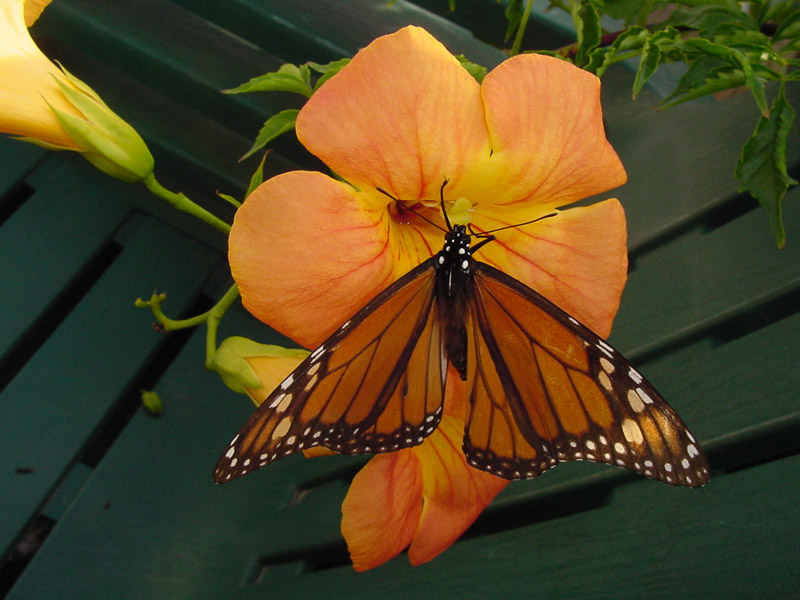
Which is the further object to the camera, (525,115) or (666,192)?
(666,192)

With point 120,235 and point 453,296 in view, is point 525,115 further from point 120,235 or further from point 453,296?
point 120,235

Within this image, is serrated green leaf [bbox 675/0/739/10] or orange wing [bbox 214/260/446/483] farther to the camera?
serrated green leaf [bbox 675/0/739/10]

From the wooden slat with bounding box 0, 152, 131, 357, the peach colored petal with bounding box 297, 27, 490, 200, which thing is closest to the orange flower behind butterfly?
the peach colored petal with bounding box 297, 27, 490, 200

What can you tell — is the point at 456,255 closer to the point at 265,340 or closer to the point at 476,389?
the point at 476,389

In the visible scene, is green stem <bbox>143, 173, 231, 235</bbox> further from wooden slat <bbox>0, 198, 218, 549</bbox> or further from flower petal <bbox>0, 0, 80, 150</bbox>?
wooden slat <bbox>0, 198, 218, 549</bbox>

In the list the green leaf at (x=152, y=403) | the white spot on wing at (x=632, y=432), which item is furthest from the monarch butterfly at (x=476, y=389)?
the green leaf at (x=152, y=403)

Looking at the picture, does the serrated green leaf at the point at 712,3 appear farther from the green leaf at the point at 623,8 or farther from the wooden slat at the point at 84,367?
the wooden slat at the point at 84,367

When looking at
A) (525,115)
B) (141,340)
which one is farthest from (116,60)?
(525,115)
